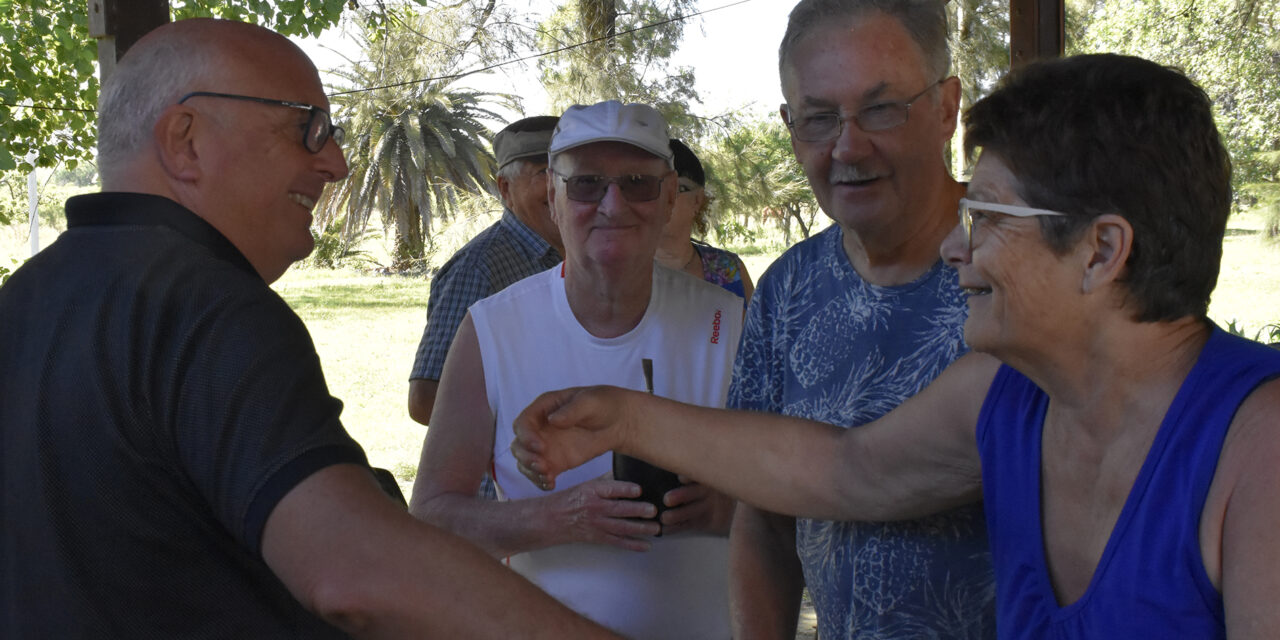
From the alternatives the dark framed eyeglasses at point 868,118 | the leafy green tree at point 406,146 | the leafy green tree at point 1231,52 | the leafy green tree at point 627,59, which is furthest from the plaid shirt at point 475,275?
the leafy green tree at point 406,146

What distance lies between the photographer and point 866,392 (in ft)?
6.09

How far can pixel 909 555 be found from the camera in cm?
176

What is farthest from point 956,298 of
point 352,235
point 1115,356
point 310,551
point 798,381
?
point 352,235

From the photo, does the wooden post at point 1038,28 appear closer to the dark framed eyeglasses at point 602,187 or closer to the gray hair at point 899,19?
the dark framed eyeglasses at point 602,187

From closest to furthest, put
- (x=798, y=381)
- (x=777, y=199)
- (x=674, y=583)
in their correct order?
1. (x=798, y=381)
2. (x=674, y=583)
3. (x=777, y=199)

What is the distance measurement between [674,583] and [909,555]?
704mm

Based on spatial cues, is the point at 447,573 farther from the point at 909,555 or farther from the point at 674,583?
the point at 674,583

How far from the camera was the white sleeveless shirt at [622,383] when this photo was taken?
7.55 feet

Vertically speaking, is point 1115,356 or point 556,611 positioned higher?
point 1115,356

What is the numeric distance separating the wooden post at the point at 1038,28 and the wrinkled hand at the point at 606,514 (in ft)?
8.71

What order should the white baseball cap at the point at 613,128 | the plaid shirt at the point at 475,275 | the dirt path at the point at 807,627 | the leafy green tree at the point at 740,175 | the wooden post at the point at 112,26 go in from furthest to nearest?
1. the leafy green tree at the point at 740,175
2. the dirt path at the point at 807,627
3. the plaid shirt at the point at 475,275
4. the wooden post at the point at 112,26
5. the white baseball cap at the point at 613,128

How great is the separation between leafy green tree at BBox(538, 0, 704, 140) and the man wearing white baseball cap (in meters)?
9.89

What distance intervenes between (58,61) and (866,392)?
6501 mm

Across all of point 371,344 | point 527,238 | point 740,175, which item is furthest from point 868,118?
point 371,344
